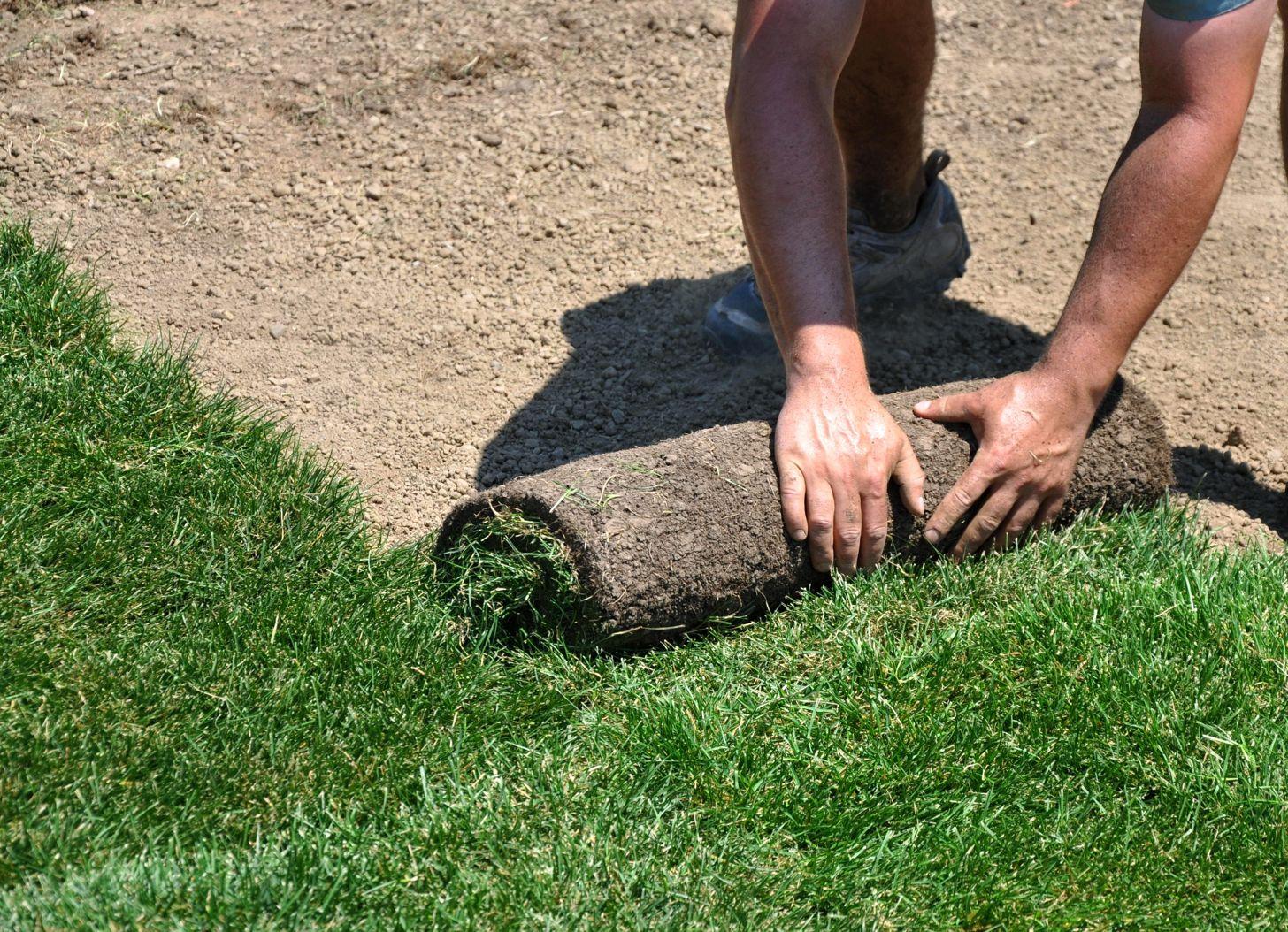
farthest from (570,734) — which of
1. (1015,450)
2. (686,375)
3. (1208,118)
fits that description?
(1208,118)

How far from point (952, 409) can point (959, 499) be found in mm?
246

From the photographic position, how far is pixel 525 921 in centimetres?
219

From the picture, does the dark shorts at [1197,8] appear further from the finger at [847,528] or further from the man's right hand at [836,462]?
the finger at [847,528]

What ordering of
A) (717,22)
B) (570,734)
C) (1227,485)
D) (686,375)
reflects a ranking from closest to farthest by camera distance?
(570,734), (1227,485), (686,375), (717,22)

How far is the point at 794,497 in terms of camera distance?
281cm

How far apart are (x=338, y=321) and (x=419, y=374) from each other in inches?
14.4

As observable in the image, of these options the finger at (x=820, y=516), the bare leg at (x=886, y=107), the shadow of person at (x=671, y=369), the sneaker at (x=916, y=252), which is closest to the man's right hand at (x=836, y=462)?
the finger at (x=820, y=516)

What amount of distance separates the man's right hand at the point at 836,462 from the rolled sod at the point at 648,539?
0.05 m

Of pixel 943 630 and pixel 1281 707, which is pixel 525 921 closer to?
pixel 943 630

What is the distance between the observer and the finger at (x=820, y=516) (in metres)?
2.80

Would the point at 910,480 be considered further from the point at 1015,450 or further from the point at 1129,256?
the point at 1129,256

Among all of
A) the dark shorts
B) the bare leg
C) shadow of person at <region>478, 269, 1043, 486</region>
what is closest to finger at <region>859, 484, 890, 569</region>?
shadow of person at <region>478, 269, 1043, 486</region>

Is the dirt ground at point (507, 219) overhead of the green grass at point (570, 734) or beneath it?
overhead

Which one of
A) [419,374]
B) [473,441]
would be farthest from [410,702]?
[419,374]
